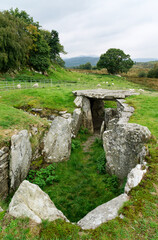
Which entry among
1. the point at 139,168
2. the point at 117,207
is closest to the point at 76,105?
the point at 139,168

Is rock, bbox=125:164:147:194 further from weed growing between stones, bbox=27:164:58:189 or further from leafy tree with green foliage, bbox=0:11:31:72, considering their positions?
leafy tree with green foliage, bbox=0:11:31:72

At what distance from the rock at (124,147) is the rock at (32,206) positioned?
159 inches

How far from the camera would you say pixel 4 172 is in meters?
6.86

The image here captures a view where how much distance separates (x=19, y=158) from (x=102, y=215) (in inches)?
201

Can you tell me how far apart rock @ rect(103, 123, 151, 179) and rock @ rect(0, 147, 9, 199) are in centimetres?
519

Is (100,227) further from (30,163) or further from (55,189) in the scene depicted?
(30,163)

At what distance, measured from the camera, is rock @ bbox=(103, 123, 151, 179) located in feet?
22.7

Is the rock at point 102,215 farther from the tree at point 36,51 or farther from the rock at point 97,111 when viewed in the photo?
the tree at point 36,51

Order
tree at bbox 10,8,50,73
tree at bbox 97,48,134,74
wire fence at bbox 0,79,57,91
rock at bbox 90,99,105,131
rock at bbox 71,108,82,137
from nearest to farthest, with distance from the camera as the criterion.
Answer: rock at bbox 71,108,82,137, rock at bbox 90,99,105,131, wire fence at bbox 0,79,57,91, tree at bbox 10,8,50,73, tree at bbox 97,48,134,74

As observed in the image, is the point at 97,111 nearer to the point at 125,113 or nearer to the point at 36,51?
the point at 125,113

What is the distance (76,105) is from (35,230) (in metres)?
13.3

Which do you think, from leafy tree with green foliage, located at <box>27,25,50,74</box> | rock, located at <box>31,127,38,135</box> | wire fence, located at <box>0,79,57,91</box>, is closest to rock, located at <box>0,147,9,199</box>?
rock, located at <box>31,127,38,135</box>

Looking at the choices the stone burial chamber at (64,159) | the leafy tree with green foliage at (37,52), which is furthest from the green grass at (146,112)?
the leafy tree with green foliage at (37,52)

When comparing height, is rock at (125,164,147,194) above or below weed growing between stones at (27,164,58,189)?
above
